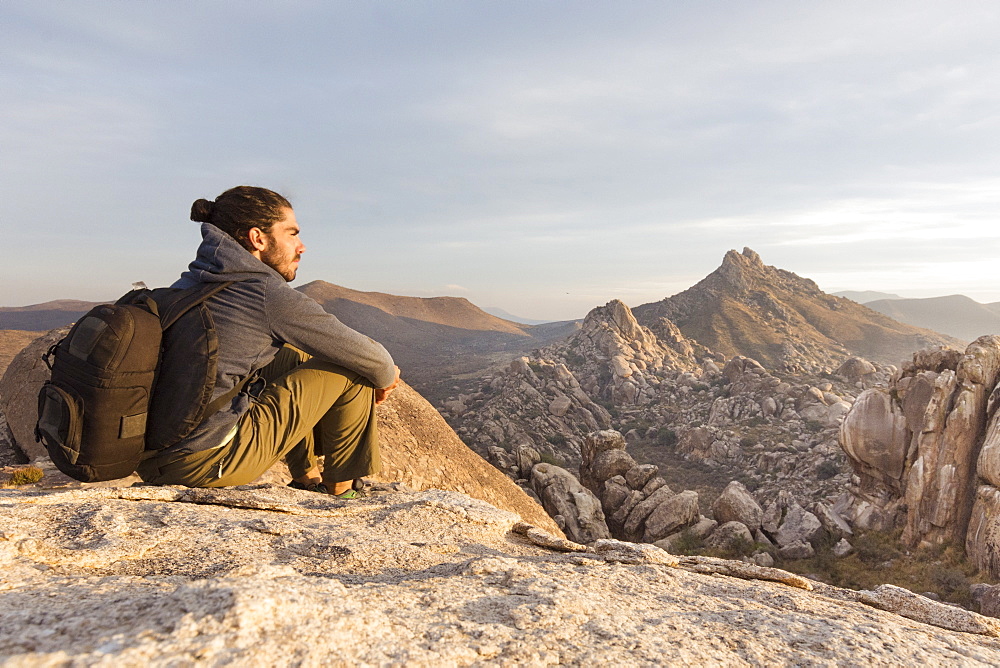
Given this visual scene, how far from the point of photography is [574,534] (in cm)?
1327

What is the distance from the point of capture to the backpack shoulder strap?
2549mm

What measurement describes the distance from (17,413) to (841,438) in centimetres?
2183

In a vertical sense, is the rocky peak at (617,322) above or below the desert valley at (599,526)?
above

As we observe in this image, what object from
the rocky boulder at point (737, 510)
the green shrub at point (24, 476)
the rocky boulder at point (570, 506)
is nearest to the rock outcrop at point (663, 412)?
the rocky boulder at point (570, 506)

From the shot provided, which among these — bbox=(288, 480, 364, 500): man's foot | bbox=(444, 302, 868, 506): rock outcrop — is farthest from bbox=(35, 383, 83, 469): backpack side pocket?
bbox=(444, 302, 868, 506): rock outcrop

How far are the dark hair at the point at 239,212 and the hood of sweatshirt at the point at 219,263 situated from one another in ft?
0.42

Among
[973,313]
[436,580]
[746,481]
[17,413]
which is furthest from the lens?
[973,313]

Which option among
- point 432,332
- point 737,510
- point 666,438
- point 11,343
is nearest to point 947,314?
point 432,332

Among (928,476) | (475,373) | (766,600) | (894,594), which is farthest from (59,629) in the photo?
(475,373)

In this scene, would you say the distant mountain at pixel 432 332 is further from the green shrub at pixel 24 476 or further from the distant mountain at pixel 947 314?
the distant mountain at pixel 947 314

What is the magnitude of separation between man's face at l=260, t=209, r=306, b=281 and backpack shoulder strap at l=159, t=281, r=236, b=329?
1.52 ft

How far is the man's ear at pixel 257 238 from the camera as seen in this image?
10.0 feet

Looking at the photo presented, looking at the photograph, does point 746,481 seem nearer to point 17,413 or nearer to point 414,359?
point 17,413

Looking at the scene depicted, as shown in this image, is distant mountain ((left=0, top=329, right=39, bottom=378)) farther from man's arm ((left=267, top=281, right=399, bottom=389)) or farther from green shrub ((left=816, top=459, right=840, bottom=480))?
green shrub ((left=816, top=459, right=840, bottom=480))
